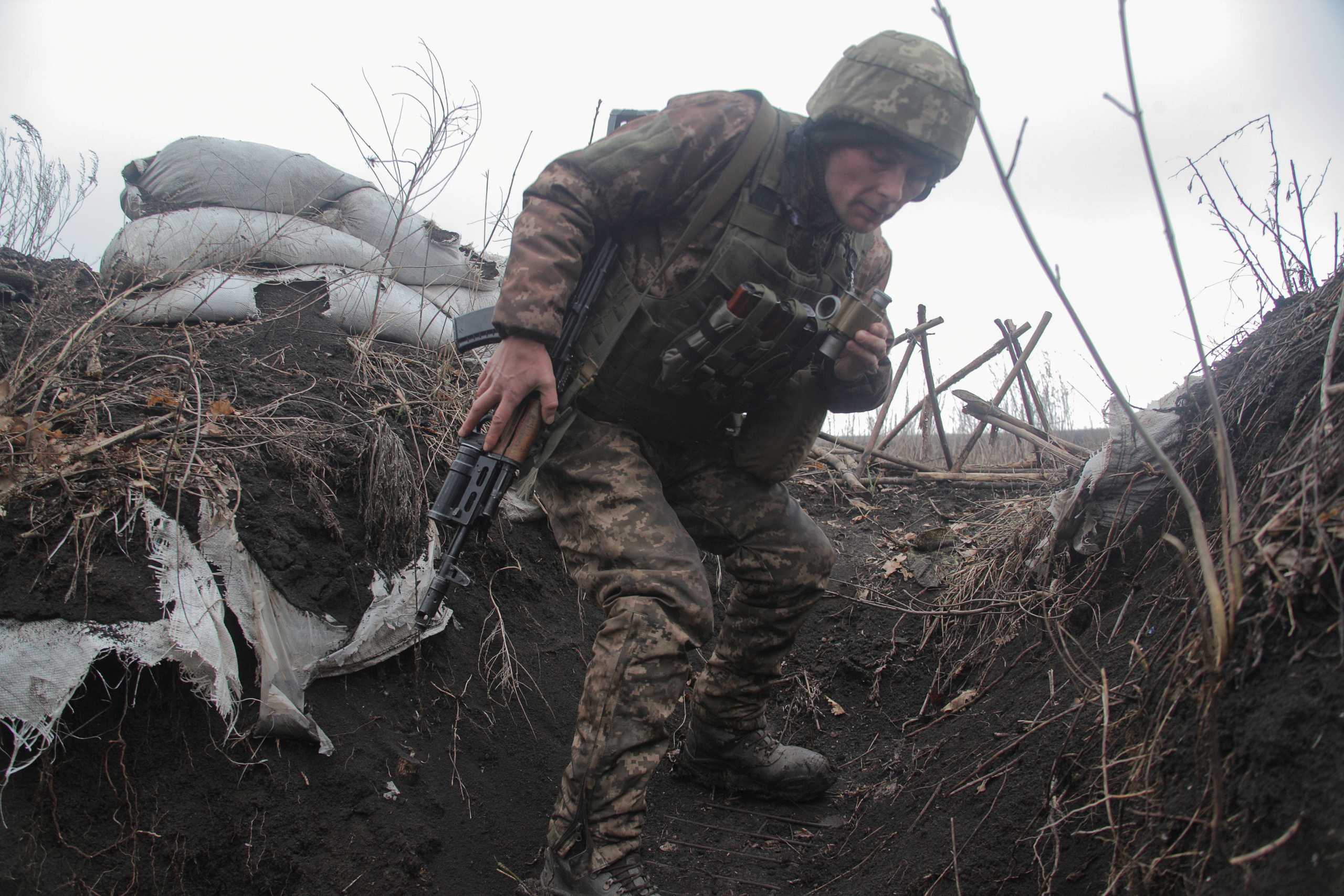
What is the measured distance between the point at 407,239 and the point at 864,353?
3.06 meters

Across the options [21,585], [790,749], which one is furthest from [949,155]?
[21,585]

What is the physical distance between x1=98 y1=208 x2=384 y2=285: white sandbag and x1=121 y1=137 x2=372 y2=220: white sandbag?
0.13 m

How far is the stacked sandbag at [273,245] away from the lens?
3566 mm

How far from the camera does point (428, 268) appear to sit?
14.9 ft

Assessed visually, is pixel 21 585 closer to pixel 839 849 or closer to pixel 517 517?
pixel 517 517

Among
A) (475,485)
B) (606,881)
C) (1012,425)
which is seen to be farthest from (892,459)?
(606,881)

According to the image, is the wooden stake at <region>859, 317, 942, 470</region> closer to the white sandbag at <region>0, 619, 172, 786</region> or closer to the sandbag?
the sandbag

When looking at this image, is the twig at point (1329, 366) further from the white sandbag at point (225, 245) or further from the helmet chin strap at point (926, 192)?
the white sandbag at point (225, 245)

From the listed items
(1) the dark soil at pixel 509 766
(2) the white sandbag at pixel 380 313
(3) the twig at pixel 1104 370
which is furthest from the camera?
(2) the white sandbag at pixel 380 313

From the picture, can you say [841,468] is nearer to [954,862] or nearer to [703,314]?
[703,314]

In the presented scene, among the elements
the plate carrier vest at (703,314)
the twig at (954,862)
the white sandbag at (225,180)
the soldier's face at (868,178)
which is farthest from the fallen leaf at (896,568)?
the white sandbag at (225,180)

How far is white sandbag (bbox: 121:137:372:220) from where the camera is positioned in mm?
4246

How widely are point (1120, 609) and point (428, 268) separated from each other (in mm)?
3627

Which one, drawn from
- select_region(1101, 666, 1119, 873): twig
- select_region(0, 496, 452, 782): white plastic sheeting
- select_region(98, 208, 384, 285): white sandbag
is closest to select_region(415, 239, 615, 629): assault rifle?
select_region(0, 496, 452, 782): white plastic sheeting
